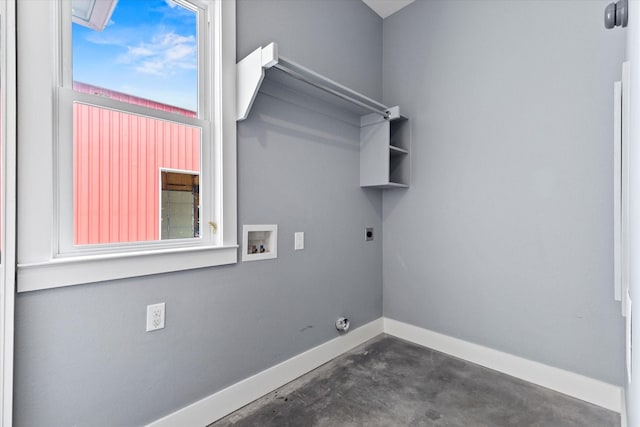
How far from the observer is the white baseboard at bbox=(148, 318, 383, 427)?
1.52m

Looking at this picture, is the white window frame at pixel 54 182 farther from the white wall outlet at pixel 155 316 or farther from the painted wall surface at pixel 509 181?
the painted wall surface at pixel 509 181

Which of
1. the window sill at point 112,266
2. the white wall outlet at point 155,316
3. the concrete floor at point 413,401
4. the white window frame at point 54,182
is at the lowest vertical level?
the concrete floor at point 413,401

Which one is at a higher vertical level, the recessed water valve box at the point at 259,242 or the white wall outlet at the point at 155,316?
the recessed water valve box at the point at 259,242

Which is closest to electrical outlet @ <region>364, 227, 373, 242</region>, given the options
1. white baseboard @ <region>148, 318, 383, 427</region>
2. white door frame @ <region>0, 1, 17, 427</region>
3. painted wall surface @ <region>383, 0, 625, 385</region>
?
painted wall surface @ <region>383, 0, 625, 385</region>

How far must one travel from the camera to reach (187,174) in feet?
5.26

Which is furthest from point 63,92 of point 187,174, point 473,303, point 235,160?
point 473,303

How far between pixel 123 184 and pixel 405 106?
2.23m

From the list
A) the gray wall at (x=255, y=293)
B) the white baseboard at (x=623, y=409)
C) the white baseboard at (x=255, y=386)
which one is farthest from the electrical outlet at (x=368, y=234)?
the white baseboard at (x=623, y=409)

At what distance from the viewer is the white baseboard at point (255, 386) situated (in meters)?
1.52

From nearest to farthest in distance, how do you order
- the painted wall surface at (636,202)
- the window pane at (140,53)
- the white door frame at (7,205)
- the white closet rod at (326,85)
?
the painted wall surface at (636,202) < the white door frame at (7,205) < the window pane at (140,53) < the white closet rod at (326,85)

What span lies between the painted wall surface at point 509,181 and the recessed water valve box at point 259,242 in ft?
4.14

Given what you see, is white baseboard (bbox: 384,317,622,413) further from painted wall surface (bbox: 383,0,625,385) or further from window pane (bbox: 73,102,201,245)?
window pane (bbox: 73,102,201,245)

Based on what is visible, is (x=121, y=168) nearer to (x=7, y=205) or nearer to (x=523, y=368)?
(x=7, y=205)

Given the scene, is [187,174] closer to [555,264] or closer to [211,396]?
[211,396]
